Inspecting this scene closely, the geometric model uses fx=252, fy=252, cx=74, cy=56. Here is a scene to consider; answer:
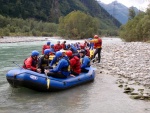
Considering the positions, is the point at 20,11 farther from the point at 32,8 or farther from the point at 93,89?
the point at 93,89

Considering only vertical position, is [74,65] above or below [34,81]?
above

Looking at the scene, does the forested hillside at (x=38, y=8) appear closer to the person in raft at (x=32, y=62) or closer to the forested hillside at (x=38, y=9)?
the forested hillside at (x=38, y=9)

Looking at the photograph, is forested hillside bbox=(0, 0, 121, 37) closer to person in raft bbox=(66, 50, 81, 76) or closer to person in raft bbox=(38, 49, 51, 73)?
person in raft bbox=(38, 49, 51, 73)

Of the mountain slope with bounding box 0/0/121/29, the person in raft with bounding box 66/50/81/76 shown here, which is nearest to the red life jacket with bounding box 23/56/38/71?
the person in raft with bounding box 66/50/81/76

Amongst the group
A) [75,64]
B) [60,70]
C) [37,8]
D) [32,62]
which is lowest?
[60,70]

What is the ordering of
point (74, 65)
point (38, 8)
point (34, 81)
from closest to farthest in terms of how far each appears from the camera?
1. point (34, 81)
2. point (74, 65)
3. point (38, 8)

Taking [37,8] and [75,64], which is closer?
[75,64]

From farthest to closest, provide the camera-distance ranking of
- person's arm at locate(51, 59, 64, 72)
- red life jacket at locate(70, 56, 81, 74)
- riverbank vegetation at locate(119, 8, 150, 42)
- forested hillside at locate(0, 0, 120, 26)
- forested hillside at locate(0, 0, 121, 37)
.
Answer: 1. forested hillside at locate(0, 0, 120, 26)
2. forested hillside at locate(0, 0, 121, 37)
3. riverbank vegetation at locate(119, 8, 150, 42)
4. red life jacket at locate(70, 56, 81, 74)
5. person's arm at locate(51, 59, 64, 72)

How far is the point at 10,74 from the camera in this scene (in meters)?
8.77

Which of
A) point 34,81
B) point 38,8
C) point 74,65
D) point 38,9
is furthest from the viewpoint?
point 38,8

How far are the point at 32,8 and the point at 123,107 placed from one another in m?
125

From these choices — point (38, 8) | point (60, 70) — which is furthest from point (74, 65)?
point (38, 8)

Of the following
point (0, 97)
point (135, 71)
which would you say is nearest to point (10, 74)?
point (0, 97)

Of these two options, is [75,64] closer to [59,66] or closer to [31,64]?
[59,66]
